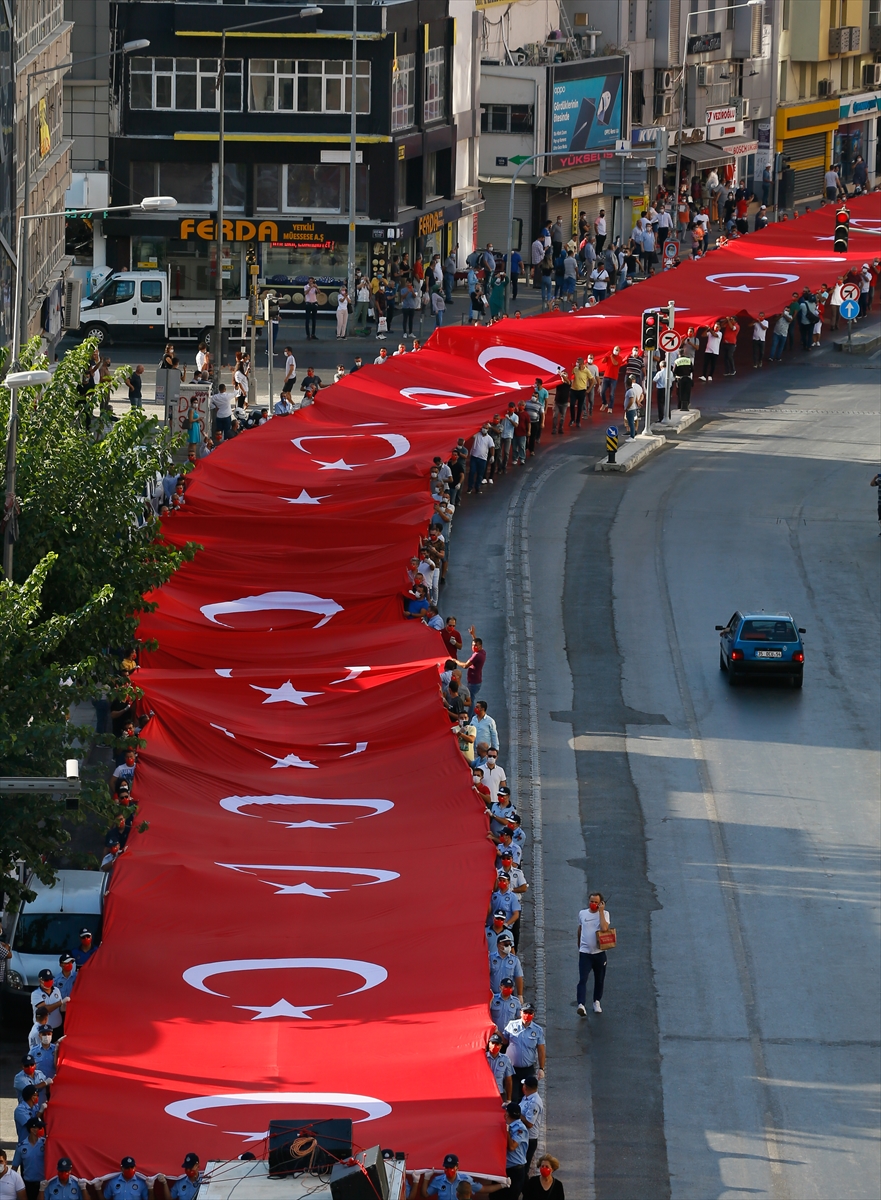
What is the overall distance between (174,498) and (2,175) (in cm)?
989

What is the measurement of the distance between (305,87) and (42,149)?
619 inches

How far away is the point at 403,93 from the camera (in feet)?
222

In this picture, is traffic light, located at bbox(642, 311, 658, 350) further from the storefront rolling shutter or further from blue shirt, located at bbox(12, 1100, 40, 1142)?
blue shirt, located at bbox(12, 1100, 40, 1142)

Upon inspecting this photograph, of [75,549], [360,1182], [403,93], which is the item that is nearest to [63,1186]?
[360,1182]

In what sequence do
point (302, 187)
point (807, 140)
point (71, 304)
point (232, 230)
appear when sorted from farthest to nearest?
point (807, 140), point (302, 187), point (232, 230), point (71, 304)

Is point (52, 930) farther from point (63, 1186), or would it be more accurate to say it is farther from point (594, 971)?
point (63, 1186)

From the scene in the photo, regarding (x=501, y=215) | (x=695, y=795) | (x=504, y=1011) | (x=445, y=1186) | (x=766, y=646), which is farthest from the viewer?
(x=501, y=215)

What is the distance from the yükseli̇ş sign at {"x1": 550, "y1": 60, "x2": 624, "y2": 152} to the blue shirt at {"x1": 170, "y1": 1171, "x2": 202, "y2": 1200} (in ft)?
209

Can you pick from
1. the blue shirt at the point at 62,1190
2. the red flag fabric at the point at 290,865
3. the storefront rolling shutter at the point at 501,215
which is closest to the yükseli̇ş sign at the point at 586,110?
the storefront rolling shutter at the point at 501,215

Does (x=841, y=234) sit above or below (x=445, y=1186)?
above

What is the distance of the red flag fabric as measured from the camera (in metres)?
19.0

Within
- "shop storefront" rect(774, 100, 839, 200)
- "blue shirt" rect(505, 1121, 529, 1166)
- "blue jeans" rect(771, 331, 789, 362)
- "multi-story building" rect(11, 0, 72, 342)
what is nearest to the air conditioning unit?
"multi-story building" rect(11, 0, 72, 342)

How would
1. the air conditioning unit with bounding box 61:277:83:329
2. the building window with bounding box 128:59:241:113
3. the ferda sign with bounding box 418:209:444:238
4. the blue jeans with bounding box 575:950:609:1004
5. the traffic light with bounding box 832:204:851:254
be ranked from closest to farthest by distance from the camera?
1. the blue jeans with bounding box 575:950:609:1004
2. the traffic light with bounding box 832:204:851:254
3. the air conditioning unit with bounding box 61:277:83:329
4. the building window with bounding box 128:59:241:113
5. the ferda sign with bounding box 418:209:444:238

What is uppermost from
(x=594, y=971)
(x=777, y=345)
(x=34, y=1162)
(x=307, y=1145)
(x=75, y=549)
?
(x=777, y=345)
